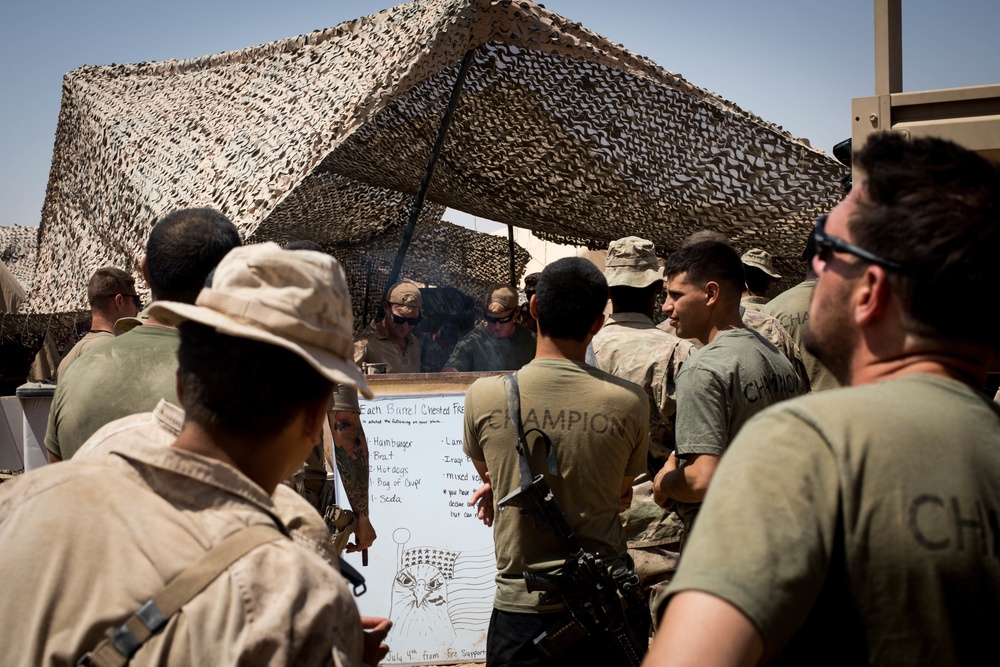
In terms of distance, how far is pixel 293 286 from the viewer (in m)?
1.44

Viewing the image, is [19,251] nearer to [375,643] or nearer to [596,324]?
[596,324]

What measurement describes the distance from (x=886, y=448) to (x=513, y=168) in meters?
5.76

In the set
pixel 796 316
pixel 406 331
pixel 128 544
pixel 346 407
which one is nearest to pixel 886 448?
pixel 128 544

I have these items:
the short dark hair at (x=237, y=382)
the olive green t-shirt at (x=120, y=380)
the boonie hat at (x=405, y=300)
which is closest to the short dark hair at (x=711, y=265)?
the olive green t-shirt at (x=120, y=380)

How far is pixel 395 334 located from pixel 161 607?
216 inches

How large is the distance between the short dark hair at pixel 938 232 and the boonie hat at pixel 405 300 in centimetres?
536

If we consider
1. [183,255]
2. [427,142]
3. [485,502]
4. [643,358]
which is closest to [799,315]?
[643,358]

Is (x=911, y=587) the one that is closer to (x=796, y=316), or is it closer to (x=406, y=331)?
(x=796, y=316)

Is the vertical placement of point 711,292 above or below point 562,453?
above

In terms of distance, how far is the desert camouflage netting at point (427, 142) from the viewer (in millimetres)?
5262

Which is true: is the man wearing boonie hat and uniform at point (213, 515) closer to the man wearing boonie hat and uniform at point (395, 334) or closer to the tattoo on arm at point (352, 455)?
the tattoo on arm at point (352, 455)

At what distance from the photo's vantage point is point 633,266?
4.36m

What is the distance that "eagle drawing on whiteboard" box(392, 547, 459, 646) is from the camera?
496cm

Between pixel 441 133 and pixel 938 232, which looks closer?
pixel 938 232
